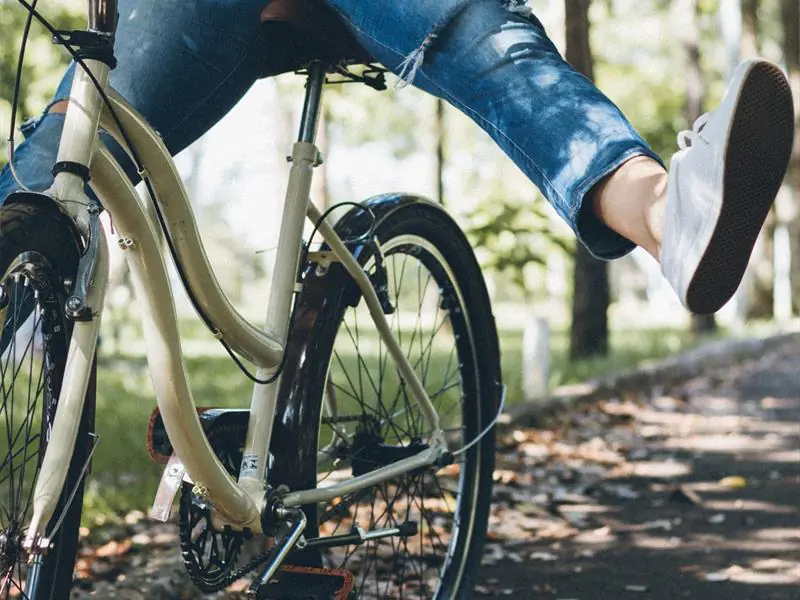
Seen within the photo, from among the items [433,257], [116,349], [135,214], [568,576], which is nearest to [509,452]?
[568,576]

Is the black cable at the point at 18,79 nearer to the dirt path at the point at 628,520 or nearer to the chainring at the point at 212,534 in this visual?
the chainring at the point at 212,534

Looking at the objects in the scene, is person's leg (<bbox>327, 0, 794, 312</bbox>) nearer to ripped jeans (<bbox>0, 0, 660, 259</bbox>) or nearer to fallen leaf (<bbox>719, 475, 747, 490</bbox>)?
ripped jeans (<bbox>0, 0, 660, 259</bbox>)

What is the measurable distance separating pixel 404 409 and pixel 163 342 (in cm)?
112

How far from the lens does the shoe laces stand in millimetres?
1867

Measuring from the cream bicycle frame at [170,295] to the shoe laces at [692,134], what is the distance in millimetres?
819

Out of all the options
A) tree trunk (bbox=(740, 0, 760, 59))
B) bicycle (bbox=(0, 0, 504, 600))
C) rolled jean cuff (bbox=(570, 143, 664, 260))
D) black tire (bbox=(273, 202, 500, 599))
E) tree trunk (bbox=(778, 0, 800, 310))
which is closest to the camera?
bicycle (bbox=(0, 0, 504, 600))

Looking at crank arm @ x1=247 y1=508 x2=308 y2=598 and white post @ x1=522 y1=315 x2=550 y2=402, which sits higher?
white post @ x1=522 y1=315 x2=550 y2=402

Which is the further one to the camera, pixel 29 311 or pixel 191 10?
pixel 191 10

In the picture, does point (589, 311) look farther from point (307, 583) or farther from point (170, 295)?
point (170, 295)

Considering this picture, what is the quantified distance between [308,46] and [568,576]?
1.93 meters

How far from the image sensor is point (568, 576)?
3.59 meters

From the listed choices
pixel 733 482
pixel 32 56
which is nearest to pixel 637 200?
pixel 733 482

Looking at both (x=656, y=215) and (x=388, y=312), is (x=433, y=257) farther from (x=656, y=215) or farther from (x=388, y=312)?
(x=656, y=215)

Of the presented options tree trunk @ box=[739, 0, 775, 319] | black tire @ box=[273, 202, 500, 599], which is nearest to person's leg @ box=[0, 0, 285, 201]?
black tire @ box=[273, 202, 500, 599]
